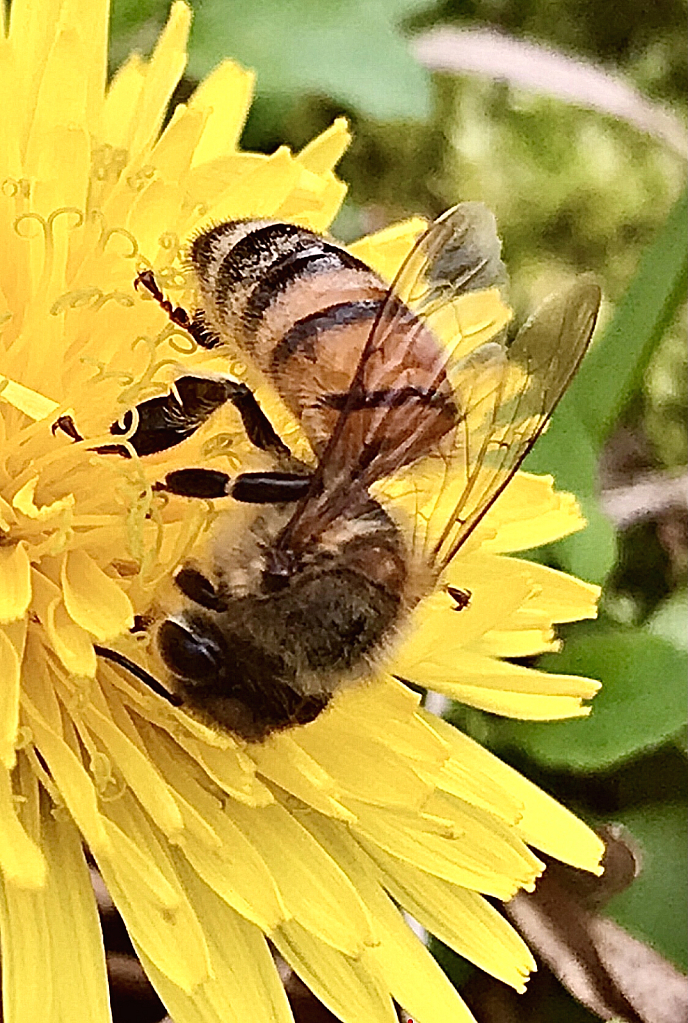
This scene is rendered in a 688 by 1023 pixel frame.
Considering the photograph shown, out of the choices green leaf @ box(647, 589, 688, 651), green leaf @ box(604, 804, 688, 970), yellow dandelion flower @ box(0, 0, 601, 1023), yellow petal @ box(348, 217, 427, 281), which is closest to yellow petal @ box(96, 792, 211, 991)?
yellow dandelion flower @ box(0, 0, 601, 1023)

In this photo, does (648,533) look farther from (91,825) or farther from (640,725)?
(91,825)

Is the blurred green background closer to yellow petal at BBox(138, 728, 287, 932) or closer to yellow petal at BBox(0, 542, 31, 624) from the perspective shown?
yellow petal at BBox(138, 728, 287, 932)

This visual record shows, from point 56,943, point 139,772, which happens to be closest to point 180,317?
point 139,772

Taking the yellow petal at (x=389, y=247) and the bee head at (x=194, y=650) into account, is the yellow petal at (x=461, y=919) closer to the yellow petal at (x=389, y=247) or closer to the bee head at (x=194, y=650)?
the bee head at (x=194, y=650)

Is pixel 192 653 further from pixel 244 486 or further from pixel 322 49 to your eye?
pixel 322 49

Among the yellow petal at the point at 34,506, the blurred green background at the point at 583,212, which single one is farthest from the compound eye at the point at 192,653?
the blurred green background at the point at 583,212
